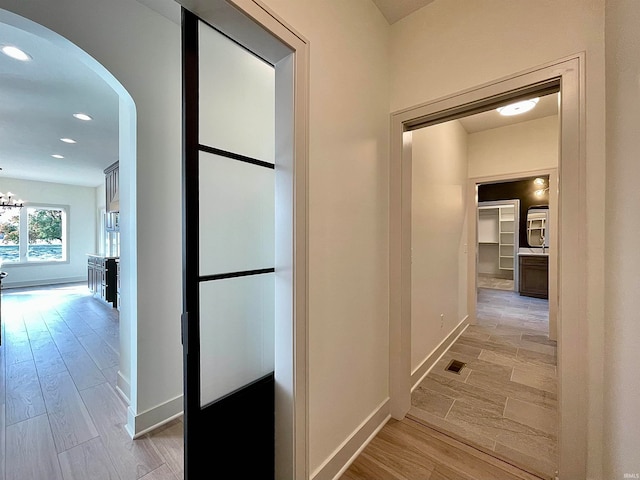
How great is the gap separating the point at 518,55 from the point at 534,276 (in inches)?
241

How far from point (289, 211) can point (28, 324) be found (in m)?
5.64

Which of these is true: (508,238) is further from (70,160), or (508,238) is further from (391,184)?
(70,160)

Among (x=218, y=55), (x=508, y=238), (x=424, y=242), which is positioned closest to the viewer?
(x=218, y=55)

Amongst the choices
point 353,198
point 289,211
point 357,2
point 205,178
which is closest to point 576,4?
point 357,2

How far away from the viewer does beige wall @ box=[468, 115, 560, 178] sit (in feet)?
→ 10.9

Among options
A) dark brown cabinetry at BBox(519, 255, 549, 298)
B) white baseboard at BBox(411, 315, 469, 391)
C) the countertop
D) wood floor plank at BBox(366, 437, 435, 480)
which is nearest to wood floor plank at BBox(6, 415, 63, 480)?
wood floor plank at BBox(366, 437, 435, 480)

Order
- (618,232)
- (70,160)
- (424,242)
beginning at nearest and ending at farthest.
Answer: (618,232), (424,242), (70,160)

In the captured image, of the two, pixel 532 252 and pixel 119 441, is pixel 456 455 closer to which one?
pixel 119 441

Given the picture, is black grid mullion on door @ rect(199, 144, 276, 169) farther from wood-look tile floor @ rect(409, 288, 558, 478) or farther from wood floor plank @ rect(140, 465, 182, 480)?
wood-look tile floor @ rect(409, 288, 558, 478)

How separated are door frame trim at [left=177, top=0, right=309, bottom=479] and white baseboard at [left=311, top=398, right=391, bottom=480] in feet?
0.62

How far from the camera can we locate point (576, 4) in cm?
127

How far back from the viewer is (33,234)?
7.36m

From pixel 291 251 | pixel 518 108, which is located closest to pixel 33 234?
pixel 291 251

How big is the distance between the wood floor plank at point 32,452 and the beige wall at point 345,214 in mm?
1636
